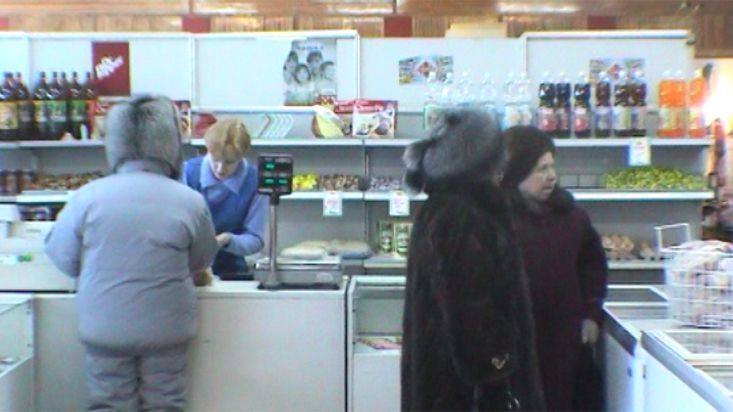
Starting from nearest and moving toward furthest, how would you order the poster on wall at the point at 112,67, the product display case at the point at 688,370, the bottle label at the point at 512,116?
the product display case at the point at 688,370 → the bottle label at the point at 512,116 → the poster on wall at the point at 112,67

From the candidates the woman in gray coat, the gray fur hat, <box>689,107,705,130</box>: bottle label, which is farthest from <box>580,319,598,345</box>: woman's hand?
<box>689,107,705,130</box>: bottle label

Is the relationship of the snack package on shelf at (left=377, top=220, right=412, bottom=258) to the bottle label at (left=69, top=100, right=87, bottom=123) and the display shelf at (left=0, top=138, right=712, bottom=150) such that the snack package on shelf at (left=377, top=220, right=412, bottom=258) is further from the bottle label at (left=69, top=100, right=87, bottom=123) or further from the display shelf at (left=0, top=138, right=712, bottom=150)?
the bottle label at (left=69, top=100, right=87, bottom=123)

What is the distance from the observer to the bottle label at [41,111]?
5301 mm

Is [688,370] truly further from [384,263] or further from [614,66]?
[614,66]

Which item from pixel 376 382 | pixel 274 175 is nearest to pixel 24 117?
pixel 274 175

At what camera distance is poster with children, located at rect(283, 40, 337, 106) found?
5.45 metres

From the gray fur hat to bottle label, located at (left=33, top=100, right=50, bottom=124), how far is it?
254 centimetres

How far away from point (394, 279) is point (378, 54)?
2326 millimetres

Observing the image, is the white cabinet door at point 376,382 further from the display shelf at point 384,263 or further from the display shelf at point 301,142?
the display shelf at point 301,142

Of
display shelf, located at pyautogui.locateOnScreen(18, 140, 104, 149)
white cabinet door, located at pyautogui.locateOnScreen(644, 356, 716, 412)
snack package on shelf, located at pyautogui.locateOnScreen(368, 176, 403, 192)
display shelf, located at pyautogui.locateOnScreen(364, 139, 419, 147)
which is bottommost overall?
white cabinet door, located at pyautogui.locateOnScreen(644, 356, 716, 412)

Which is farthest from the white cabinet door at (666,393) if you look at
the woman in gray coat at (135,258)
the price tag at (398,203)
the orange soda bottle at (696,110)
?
the orange soda bottle at (696,110)

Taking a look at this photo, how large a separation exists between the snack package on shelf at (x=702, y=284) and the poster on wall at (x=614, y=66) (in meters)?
3.16

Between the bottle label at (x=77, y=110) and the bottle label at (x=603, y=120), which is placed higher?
the bottle label at (x=77, y=110)

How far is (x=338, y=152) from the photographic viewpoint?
5562 millimetres
